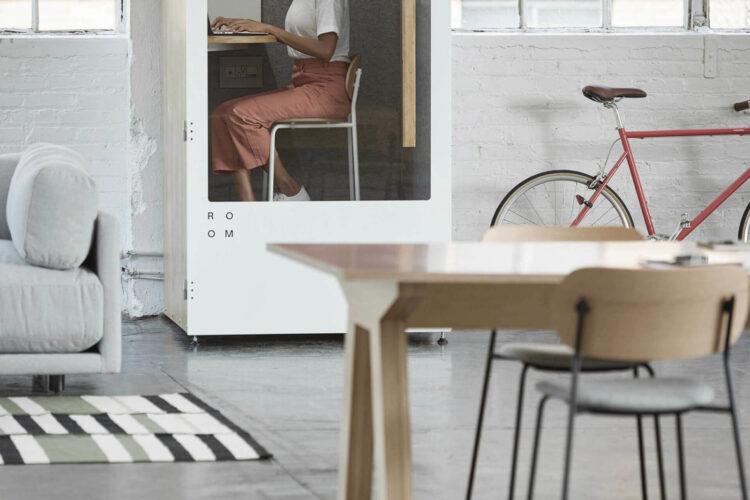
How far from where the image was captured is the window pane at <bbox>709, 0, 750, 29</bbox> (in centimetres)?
636

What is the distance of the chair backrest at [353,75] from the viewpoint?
16.7 ft

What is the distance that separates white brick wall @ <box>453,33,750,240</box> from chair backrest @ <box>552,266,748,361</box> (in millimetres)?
4304

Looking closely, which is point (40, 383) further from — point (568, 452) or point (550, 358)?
point (568, 452)

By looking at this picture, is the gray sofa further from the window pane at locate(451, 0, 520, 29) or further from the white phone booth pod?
the window pane at locate(451, 0, 520, 29)

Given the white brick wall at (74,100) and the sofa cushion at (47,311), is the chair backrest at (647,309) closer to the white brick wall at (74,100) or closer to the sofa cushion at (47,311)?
the sofa cushion at (47,311)

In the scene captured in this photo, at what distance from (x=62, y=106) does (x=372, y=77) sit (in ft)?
6.20

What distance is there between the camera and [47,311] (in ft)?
12.6

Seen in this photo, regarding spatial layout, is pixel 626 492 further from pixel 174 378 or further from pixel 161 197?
pixel 161 197

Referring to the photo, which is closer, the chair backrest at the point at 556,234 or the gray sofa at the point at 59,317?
the chair backrest at the point at 556,234

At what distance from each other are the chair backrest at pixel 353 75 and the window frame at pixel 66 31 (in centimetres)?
Answer: 168

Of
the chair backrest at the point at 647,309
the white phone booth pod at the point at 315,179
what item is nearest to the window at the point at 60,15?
the white phone booth pod at the point at 315,179

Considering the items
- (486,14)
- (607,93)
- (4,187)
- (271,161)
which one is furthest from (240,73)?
(607,93)

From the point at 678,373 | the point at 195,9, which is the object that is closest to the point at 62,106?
the point at 195,9

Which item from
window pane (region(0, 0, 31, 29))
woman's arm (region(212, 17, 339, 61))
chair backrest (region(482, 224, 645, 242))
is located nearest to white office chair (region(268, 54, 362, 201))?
woman's arm (region(212, 17, 339, 61))
